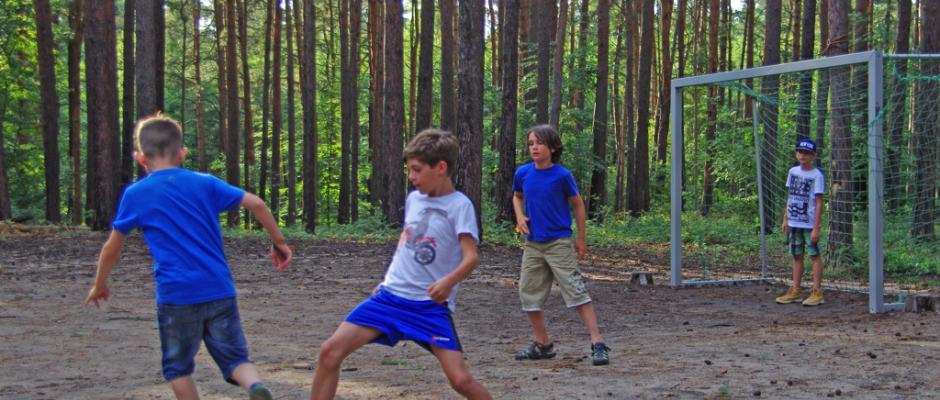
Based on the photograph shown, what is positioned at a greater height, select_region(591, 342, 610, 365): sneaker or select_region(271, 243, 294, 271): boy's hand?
select_region(271, 243, 294, 271): boy's hand

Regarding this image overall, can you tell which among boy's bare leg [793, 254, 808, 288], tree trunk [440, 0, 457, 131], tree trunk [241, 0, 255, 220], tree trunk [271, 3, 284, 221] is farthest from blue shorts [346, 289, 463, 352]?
tree trunk [271, 3, 284, 221]

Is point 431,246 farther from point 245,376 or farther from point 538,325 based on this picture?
point 538,325

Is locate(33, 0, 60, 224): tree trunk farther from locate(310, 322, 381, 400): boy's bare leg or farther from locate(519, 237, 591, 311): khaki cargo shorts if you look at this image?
locate(310, 322, 381, 400): boy's bare leg

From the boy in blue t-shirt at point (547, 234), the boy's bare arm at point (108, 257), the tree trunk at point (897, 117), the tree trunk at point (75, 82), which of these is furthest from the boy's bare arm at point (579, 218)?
the tree trunk at point (75, 82)

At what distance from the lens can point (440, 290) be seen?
167 inches

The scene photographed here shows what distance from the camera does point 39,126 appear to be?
106ft

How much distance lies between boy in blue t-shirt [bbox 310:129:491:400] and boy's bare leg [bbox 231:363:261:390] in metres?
0.31

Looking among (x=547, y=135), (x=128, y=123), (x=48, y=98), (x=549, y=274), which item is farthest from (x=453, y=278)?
(x=48, y=98)

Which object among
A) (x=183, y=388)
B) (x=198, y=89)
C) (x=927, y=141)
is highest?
(x=198, y=89)

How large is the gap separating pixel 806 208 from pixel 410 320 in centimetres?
711

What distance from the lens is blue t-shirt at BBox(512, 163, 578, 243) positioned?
6.97 metres

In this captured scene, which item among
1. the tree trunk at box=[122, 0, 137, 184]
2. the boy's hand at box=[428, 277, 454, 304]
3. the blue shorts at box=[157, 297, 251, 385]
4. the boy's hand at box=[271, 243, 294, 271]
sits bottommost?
the blue shorts at box=[157, 297, 251, 385]

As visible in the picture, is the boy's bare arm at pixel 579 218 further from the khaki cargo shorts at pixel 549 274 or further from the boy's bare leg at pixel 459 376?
the boy's bare leg at pixel 459 376

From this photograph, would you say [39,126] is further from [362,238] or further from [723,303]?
[723,303]
